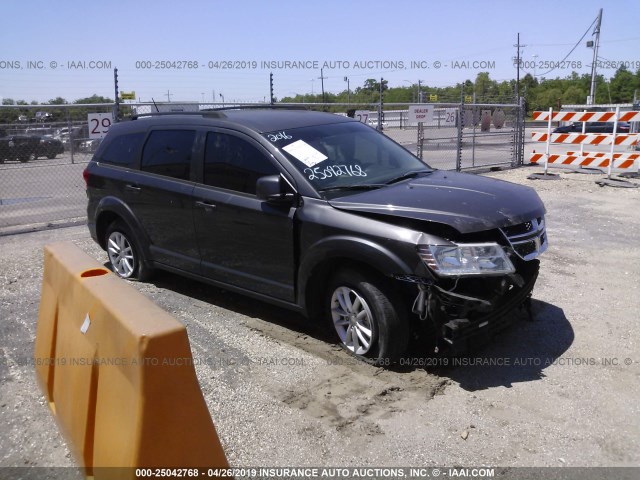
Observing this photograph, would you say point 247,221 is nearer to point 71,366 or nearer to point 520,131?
point 71,366

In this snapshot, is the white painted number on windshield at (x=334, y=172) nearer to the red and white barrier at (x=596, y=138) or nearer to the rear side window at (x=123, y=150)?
the rear side window at (x=123, y=150)

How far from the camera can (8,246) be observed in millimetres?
8406

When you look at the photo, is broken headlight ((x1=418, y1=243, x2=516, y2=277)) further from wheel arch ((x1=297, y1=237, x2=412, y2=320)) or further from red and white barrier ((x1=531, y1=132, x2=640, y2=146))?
red and white barrier ((x1=531, y1=132, x2=640, y2=146))

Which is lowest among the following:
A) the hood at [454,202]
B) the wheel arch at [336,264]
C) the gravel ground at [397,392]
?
the gravel ground at [397,392]

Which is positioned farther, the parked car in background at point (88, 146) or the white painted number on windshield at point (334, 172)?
the parked car in background at point (88, 146)

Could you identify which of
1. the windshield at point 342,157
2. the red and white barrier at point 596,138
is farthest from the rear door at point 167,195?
the red and white barrier at point 596,138

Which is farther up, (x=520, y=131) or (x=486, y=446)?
(x=520, y=131)

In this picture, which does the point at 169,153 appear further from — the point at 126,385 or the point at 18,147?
the point at 18,147

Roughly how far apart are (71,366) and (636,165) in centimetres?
1431

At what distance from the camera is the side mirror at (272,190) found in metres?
4.47

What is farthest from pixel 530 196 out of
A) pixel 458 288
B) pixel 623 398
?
pixel 623 398

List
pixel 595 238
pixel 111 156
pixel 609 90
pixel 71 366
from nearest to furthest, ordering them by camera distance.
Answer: pixel 71 366, pixel 111 156, pixel 595 238, pixel 609 90

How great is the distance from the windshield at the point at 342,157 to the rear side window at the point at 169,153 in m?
1.04

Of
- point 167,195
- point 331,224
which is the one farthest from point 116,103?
point 331,224
